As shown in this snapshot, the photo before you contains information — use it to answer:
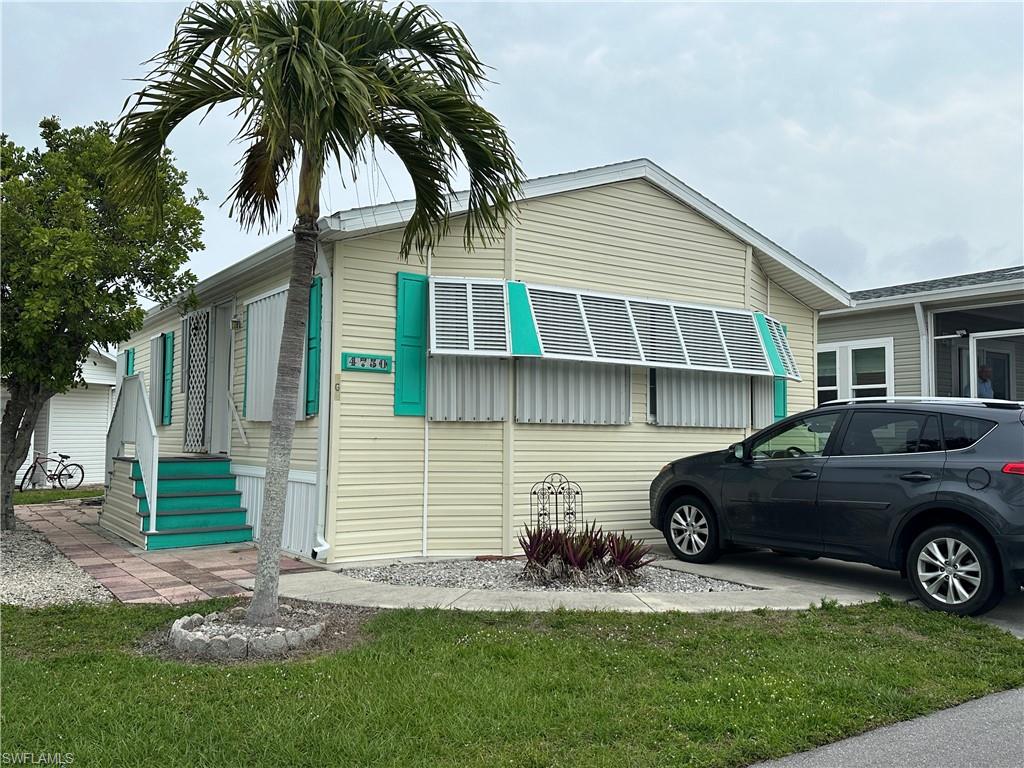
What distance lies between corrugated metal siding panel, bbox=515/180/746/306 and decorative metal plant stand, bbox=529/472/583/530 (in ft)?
7.42

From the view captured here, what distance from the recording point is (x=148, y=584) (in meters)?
Answer: 7.15

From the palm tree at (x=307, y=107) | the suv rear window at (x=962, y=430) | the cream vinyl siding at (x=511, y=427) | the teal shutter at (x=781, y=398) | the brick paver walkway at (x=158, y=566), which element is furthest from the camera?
the teal shutter at (x=781, y=398)

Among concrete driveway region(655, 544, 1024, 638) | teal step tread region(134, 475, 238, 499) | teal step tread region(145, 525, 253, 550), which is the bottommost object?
concrete driveway region(655, 544, 1024, 638)

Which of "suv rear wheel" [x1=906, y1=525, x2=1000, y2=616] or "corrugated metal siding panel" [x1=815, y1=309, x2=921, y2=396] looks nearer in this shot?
"suv rear wheel" [x1=906, y1=525, x2=1000, y2=616]

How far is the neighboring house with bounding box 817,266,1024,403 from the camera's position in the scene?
→ 1321 cm

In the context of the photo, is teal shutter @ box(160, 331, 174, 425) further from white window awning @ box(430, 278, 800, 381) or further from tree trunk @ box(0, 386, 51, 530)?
white window awning @ box(430, 278, 800, 381)

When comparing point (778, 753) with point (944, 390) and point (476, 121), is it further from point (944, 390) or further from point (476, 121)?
point (944, 390)

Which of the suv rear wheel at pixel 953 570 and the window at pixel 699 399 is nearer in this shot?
the suv rear wheel at pixel 953 570

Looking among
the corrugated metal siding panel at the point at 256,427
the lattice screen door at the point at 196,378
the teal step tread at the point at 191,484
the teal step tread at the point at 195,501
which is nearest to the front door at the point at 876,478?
the corrugated metal siding panel at the point at 256,427

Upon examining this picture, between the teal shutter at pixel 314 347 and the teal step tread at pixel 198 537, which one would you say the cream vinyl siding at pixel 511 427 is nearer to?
the teal shutter at pixel 314 347

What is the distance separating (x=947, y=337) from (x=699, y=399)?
5.77 meters

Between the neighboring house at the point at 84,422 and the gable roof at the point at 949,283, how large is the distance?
1703cm

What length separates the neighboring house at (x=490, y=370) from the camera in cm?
832

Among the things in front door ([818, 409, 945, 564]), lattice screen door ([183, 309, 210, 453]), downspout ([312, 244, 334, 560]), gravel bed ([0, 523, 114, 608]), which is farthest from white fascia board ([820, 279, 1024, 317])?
gravel bed ([0, 523, 114, 608])
